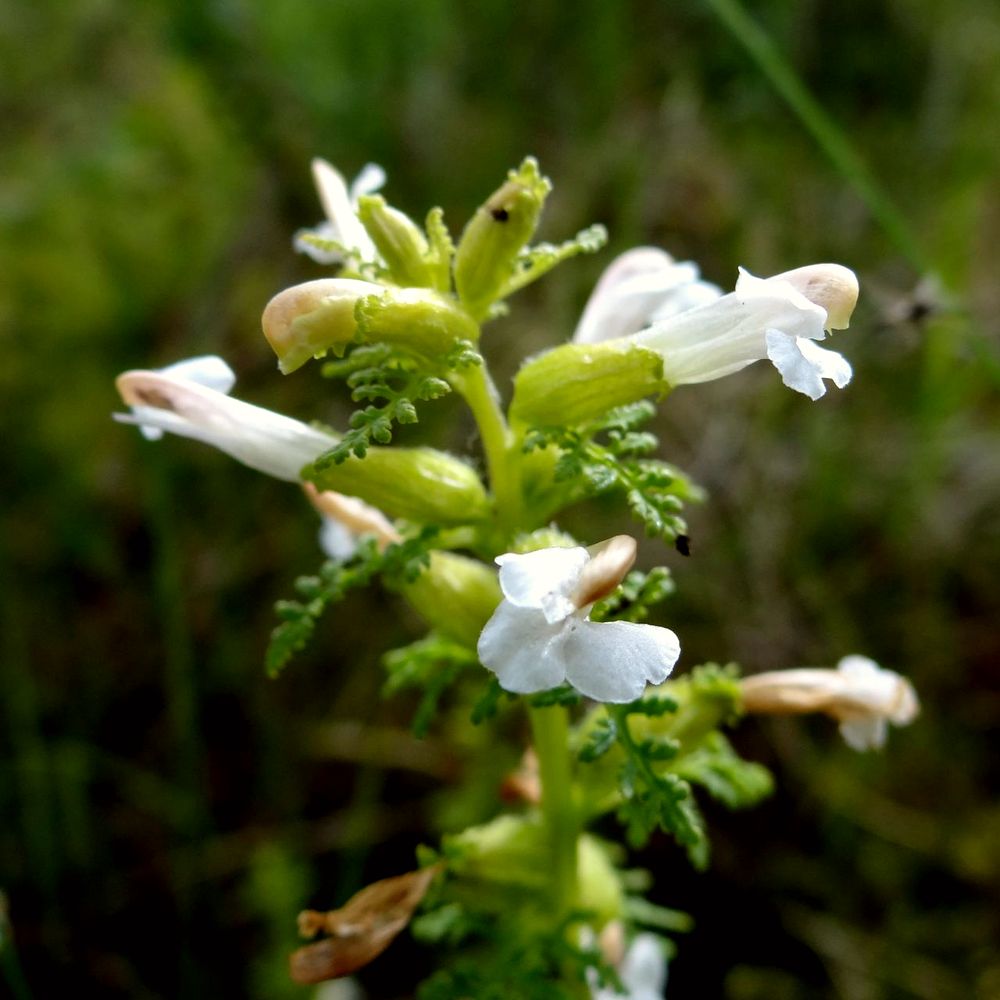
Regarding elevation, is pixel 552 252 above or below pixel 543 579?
above

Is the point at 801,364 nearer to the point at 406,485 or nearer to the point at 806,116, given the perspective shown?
the point at 406,485

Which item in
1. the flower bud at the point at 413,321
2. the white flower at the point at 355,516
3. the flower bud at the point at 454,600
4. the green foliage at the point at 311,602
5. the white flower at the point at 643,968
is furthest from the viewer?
the white flower at the point at 643,968

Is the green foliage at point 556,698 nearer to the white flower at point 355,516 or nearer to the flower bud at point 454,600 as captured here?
the flower bud at point 454,600

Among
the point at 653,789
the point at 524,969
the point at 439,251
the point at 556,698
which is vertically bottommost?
the point at 524,969

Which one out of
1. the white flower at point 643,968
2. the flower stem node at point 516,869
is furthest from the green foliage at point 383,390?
the white flower at point 643,968

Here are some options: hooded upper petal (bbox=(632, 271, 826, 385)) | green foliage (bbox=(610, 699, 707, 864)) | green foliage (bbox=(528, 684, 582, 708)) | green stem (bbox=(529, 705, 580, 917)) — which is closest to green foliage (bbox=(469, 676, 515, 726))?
green foliage (bbox=(528, 684, 582, 708))

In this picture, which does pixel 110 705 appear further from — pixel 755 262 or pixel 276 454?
pixel 755 262

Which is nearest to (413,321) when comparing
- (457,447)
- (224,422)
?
(224,422)
